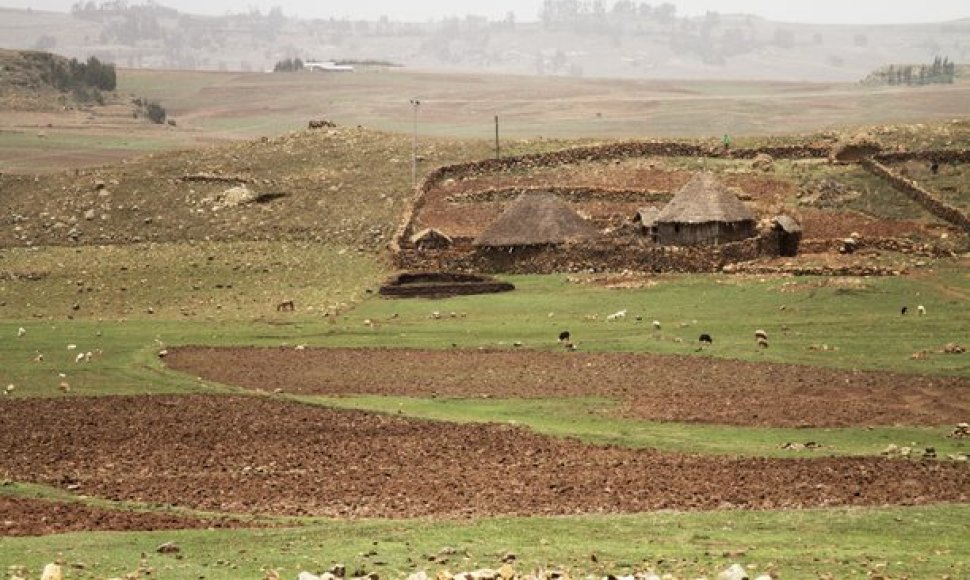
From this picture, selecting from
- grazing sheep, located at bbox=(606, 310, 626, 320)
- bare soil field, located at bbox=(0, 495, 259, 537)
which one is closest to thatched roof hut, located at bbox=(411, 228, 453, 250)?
grazing sheep, located at bbox=(606, 310, 626, 320)

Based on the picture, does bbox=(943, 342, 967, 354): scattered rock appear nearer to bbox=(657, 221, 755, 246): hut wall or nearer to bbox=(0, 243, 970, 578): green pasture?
bbox=(0, 243, 970, 578): green pasture

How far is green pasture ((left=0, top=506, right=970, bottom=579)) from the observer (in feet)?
68.0

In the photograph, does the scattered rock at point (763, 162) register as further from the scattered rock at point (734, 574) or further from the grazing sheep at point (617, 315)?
the scattered rock at point (734, 574)

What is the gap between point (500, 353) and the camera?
40.7 m

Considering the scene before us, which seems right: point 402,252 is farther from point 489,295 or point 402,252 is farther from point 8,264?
point 8,264

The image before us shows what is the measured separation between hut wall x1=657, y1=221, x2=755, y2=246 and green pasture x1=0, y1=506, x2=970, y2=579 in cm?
2971

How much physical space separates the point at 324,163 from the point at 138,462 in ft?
147

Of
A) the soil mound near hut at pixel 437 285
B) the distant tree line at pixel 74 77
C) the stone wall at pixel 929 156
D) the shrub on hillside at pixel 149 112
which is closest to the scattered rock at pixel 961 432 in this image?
the soil mound near hut at pixel 437 285

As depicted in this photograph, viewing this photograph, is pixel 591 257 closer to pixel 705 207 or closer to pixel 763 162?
pixel 705 207

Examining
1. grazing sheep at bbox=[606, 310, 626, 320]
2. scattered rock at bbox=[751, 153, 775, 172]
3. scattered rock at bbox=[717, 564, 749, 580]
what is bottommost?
grazing sheep at bbox=[606, 310, 626, 320]

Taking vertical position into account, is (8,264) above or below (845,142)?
below

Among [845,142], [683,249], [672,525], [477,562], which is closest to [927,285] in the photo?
[683,249]

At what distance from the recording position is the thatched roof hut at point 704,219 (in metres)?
53.3

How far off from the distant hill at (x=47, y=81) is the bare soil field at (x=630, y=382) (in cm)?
10310
